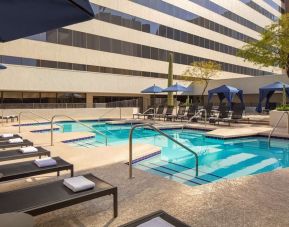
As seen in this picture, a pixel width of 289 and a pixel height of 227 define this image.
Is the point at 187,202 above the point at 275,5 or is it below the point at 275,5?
below

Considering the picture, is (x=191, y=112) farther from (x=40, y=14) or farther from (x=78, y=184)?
(x=40, y=14)

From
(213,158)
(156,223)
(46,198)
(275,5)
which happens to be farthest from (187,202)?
(275,5)

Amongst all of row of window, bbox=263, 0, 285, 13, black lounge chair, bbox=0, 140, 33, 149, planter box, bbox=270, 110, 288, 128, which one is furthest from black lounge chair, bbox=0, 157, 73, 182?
row of window, bbox=263, 0, 285, 13

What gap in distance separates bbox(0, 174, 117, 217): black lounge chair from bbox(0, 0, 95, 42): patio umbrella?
2188mm

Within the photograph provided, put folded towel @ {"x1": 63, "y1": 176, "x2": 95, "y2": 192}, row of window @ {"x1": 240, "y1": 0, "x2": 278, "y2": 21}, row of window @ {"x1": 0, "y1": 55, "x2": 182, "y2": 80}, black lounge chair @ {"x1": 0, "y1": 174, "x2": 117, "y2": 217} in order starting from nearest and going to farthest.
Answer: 1. black lounge chair @ {"x1": 0, "y1": 174, "x2": 117, "y2": 217}
2. folded towel @ {"x1": 63, "y1": 176, "x2": 95, "y2": 192}
3. row of window @ {"x1": 0, "y1": 55, "x2": 182, "y2": 80}
4. row of window @ {"x1": 240, "y1": 0, "x2": 278, "y2": 21}

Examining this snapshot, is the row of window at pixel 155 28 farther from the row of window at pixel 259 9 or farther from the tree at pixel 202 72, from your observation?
the row of window at pixel 259 9

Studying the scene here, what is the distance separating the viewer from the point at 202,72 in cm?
3409

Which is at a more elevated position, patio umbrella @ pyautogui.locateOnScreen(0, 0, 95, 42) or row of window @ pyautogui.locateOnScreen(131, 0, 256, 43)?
row of window @ pyautogui.locateOnScreen(131, 0, 256, 43)

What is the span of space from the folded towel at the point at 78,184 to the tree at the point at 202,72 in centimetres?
3068

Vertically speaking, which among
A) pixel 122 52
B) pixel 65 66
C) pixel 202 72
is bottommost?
pixel 65 66

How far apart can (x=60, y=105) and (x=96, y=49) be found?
6774 mm

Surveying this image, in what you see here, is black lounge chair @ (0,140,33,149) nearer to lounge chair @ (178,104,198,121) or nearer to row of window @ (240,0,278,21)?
lounge chair @ (178,104,198,121)

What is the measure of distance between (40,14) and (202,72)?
3188 centimetres

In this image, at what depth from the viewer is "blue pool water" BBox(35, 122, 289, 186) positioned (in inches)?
313
